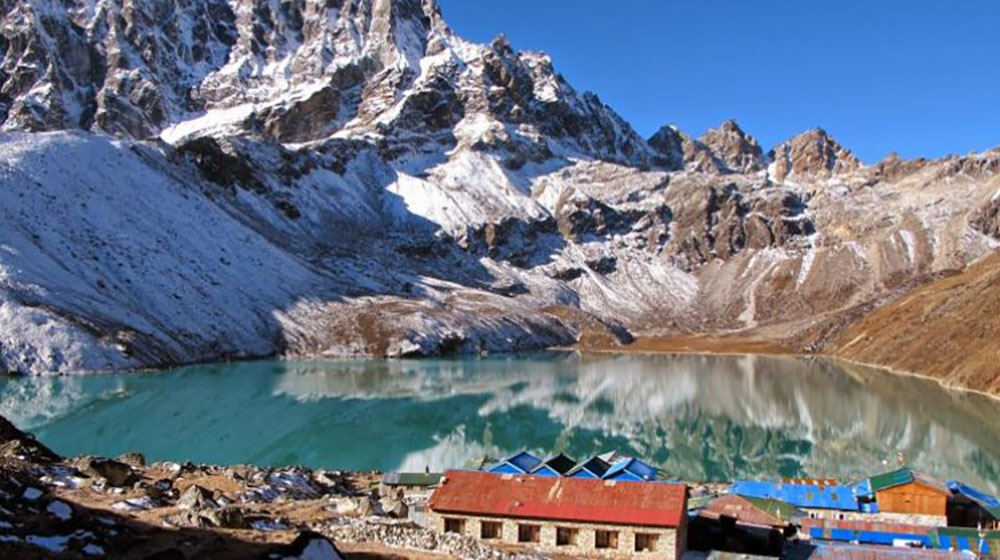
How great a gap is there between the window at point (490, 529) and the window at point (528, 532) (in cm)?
82

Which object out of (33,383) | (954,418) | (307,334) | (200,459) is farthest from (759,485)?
(307,334)

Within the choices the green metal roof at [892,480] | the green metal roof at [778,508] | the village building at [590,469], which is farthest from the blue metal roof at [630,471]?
the green metal roof at [892,480]

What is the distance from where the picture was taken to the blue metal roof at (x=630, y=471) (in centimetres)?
4481

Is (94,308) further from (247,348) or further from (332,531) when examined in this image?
(332,531)

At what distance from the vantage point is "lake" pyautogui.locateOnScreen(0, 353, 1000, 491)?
73.4 m

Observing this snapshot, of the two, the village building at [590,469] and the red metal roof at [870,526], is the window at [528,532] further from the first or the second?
the red metal roof at [870,526]

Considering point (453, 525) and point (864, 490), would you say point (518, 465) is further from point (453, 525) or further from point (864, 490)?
point (864, 490)

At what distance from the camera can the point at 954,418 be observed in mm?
94125

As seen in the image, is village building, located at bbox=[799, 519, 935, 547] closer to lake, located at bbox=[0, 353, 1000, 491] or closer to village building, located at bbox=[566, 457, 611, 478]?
village building, located at bbox=[566, 457, 611, 478]

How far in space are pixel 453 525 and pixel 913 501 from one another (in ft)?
77.5

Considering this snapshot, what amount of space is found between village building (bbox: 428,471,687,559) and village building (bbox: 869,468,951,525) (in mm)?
13593

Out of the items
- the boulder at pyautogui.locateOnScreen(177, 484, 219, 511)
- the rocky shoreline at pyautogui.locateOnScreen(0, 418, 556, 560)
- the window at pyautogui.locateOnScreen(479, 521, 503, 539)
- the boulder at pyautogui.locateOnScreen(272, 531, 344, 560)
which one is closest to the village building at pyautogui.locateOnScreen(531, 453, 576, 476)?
the rocky shoreline at pyautogui.locateOnScreen(0, 418, 556, 560)

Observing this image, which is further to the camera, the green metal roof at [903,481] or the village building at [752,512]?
the green metal roof at [903,481]

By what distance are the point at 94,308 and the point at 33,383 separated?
2773cm
